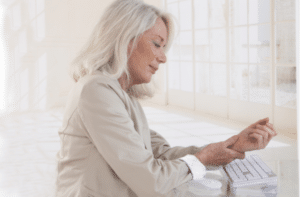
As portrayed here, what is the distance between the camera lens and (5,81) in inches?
230

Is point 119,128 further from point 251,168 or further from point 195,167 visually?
point 251,168

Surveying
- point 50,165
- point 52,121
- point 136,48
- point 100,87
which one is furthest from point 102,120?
point 52,121

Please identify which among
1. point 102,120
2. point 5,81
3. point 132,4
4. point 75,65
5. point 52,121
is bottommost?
point 52,121

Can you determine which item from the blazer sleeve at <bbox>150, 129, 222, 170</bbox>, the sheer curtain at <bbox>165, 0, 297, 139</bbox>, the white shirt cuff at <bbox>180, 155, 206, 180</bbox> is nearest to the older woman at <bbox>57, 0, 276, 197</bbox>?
the white shirt cuff at <bbox>180, 155, 206, 180</bbox>

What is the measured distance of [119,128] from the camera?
79 cm

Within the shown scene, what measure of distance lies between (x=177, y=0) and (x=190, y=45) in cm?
80

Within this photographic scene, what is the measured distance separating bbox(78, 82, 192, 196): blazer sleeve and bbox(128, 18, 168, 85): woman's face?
17cm

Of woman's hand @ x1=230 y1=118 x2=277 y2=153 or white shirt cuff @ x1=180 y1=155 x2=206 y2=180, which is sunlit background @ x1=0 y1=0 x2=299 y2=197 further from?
white shirt cuff @ x1=180 y1=155 x2=206 y2=180

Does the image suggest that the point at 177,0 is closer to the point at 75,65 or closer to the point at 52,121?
the point at 52,121

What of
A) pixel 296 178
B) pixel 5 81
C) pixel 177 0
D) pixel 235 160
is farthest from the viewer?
pixel 5 81

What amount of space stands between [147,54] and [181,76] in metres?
4.65

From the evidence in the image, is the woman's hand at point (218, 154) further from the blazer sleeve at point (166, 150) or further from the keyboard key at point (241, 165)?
the blazer sleeve at point (166, 150)

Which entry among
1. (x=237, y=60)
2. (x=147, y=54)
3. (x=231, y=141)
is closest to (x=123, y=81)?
(x=147, y=54)

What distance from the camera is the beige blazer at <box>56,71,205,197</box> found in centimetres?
77
